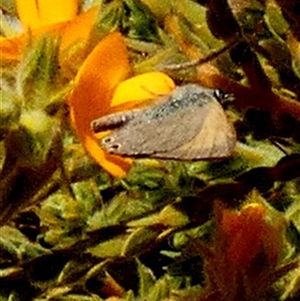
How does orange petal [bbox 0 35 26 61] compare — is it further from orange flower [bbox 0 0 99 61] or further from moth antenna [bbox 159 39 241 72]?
moth antenna [bbox 159 39 241 72]

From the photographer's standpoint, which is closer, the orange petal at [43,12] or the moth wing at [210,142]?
the moth wing at [210,142]

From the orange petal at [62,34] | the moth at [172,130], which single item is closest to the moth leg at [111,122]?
the moth at [172,130]

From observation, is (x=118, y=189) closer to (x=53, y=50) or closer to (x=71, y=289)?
(x=71, y=289)

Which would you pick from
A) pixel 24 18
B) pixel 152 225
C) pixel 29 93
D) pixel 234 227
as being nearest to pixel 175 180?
pixel 152 225

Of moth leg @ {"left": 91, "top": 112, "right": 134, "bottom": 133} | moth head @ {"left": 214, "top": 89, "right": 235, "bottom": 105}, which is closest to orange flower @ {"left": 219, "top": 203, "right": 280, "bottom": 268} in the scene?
moth head @ {"left": 214, "top": 89, "right": 235, "bottom": 105}

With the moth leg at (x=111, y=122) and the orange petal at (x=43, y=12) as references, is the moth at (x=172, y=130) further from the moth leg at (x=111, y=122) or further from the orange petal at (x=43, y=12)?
the orange petal at (x=43, y=12)
